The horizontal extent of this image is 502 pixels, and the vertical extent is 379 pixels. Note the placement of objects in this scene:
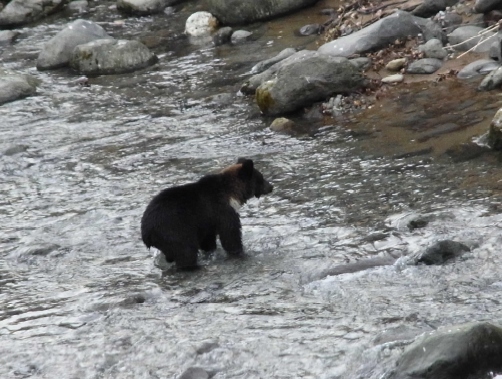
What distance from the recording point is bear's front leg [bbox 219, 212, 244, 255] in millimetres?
Answer: 8414

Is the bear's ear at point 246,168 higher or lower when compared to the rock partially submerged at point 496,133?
higher

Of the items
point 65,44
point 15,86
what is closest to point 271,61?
point 15,86

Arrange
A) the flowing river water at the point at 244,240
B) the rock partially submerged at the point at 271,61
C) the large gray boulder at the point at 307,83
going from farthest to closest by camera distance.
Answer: the rock partially submerged at the point at 271,61 < the large gray boulder at the point at 307,83 < the flowing river water at the point at 244,240

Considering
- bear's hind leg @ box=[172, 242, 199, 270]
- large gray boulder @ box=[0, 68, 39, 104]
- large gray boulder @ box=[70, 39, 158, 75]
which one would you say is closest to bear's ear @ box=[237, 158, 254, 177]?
bear's hind leg @ box=[172, 242, 199, 270]

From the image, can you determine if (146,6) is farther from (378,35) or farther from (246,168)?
(246,168)

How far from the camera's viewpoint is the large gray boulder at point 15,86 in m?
15.9

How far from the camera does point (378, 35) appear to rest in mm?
14422

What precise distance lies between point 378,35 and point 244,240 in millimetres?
6578

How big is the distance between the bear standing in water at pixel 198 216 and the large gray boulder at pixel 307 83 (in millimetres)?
4180

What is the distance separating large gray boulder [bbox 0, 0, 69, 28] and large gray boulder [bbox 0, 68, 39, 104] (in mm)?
6045

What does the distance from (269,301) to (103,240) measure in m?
2.65

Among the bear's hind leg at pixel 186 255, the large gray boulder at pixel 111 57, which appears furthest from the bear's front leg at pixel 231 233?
the large gray boulder at pixel 111 57

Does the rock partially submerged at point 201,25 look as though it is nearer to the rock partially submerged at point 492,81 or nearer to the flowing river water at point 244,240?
the flowing river water at point 244,240

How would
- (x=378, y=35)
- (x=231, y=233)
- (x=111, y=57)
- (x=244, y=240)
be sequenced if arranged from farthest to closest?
1. (x=111, y=57)
2. (x=378, y=35)
3. (x=244, y=240)
4. (x=231, y=233)
